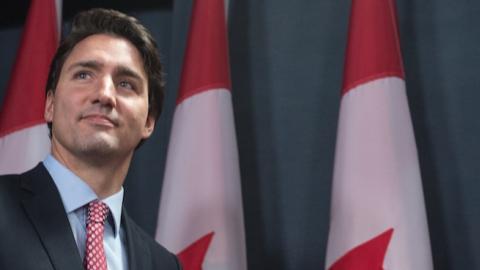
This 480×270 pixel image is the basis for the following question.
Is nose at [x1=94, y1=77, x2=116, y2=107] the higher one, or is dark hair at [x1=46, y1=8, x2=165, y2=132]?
dark hair at [x1=46, y1=8, x2=165, y2=132]

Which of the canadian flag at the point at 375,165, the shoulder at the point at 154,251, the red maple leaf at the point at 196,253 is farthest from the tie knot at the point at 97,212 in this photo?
the canadian flag at the point at 375,165

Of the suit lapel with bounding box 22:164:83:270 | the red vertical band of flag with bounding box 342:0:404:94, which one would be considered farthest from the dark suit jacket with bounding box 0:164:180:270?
the red vertical band of flag with bounding box 342:0:404:94

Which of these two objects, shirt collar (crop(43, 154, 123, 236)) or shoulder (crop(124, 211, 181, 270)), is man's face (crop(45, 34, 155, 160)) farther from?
shoulder (crop(124, 211, 181, 270))

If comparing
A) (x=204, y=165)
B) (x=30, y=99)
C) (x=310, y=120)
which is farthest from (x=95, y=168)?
(x=310, y=120)

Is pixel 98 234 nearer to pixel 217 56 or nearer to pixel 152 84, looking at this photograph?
pixel 152 84

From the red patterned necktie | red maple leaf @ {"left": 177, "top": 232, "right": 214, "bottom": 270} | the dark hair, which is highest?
the dark hair

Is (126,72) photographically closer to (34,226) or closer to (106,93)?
(106,93)

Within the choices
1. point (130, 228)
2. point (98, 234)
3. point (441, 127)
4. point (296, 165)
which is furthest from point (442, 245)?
point (98, 234)

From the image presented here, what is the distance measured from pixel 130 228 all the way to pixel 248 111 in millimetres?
764

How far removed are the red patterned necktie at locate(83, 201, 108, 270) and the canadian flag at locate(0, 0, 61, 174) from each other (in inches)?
29.0

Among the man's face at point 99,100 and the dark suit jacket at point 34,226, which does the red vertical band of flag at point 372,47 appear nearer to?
the man's face at point 99,100

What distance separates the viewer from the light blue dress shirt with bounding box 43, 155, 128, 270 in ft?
3.88

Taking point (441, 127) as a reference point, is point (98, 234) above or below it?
below

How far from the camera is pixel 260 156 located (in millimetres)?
1981
